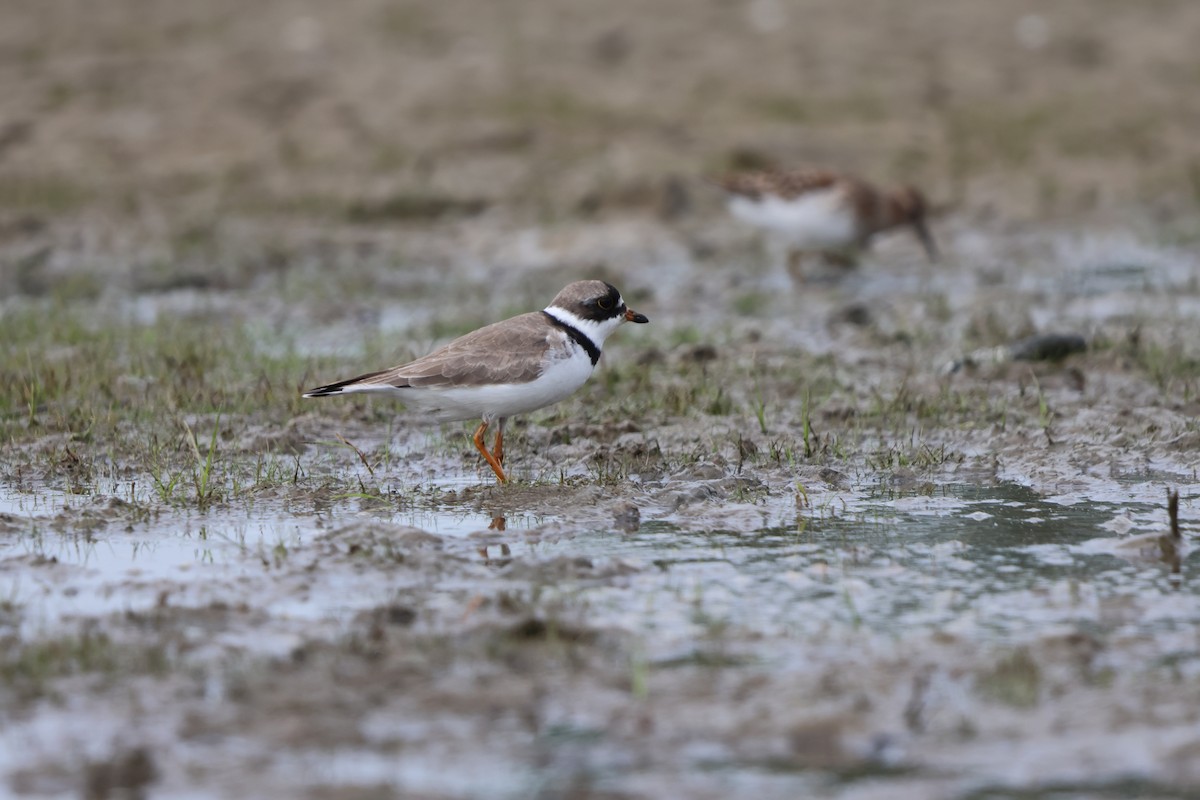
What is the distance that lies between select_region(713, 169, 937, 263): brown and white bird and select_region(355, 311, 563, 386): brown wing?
682 centimetres

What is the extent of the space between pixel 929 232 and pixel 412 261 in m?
4.93

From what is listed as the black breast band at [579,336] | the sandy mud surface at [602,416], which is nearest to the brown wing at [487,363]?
the black breast band at [579,336]

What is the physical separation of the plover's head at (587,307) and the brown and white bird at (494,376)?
79 millimetres

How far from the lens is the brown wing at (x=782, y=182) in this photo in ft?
45.9

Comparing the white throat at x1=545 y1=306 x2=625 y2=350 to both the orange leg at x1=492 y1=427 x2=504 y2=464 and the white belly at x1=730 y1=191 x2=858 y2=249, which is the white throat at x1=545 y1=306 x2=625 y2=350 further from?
the white belly at x1=730 y1=191 x2=858 y2=249

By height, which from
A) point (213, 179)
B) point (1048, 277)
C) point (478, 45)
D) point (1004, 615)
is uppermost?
point (478, 45)

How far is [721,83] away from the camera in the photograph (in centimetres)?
1828

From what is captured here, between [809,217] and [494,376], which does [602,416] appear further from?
[809,217]

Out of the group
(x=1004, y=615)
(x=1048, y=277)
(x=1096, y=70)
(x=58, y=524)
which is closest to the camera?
(x=1004, y=615)

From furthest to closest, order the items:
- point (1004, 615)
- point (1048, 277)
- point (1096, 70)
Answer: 1. point (1096, 70)
2. point (1048, 277)
3. point (1004, 615)

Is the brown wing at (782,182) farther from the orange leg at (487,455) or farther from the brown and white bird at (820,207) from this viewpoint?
the orange leg at (487,455)

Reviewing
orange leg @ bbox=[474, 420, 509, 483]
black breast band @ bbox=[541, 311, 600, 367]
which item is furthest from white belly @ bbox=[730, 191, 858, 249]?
orange leg @ bbox=[474, 420, 509, 483]

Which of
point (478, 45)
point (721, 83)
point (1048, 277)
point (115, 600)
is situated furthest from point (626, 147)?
point (115, 600)

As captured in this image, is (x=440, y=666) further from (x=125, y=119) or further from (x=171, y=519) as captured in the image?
(x=125, y=119)
